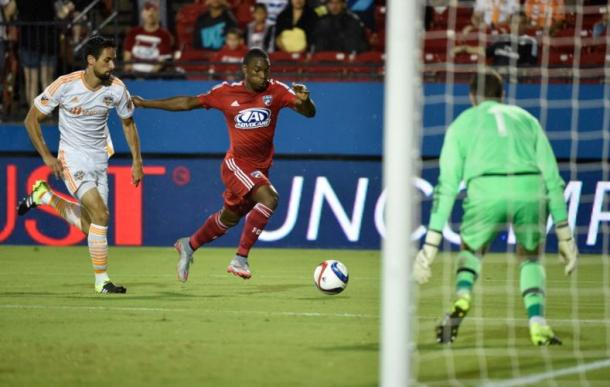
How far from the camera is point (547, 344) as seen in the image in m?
8.02

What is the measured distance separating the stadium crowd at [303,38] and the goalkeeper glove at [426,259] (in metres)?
7.09

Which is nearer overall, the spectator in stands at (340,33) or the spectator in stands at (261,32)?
the spectator in stands at (340,33)

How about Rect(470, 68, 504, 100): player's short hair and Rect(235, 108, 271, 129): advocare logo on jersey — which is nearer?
Rect(470, 68, 504, 100): player's short hair

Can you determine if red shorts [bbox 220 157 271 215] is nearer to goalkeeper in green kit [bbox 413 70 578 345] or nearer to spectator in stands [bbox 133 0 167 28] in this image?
goalkeeper in green kit [bbox 413 70 578 345]

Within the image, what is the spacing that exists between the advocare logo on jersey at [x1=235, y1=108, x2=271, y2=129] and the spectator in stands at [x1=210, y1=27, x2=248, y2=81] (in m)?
4.03

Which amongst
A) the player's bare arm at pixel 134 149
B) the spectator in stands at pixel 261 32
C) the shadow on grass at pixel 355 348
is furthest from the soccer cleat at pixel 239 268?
the spectator in stands at pixel 261 32

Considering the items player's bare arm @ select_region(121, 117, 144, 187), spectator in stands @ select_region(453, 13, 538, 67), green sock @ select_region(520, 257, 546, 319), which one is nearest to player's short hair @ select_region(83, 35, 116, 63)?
player's bare arm @ select_region(121, 117, 144, 187)

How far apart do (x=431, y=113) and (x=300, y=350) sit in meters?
7.37

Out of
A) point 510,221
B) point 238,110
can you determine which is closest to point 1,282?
point 238,110

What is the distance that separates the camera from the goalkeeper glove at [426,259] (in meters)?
7.46

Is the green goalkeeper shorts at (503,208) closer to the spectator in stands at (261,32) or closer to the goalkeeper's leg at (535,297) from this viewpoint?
the goalkeeper's leg at (535,297)

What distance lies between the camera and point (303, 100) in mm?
10875

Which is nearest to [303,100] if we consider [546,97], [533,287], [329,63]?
[533,287]

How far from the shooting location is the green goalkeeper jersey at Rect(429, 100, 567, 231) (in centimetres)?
781
